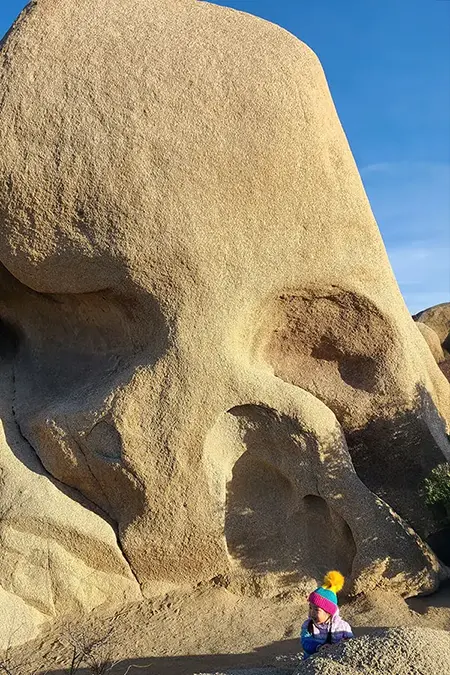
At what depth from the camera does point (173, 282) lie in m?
6.14

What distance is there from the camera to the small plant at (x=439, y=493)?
598cm

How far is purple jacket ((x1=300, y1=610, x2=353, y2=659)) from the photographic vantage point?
4316mm

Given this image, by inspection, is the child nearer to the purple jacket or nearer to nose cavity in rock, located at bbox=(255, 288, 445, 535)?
the purple jacket

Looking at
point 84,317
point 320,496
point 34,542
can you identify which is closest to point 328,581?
point 320,496

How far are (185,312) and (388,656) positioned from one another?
3.38 m

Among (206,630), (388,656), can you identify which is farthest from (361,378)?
(388,656)

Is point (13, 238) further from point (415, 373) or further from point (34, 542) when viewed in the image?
point (415, 373)

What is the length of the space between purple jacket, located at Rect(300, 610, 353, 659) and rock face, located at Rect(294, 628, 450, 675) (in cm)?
42

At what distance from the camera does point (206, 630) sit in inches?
228

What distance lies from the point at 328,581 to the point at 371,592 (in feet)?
6.15

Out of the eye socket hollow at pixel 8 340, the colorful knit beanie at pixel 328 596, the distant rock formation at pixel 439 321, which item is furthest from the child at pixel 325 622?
the distant rock formation at pixel 439 321

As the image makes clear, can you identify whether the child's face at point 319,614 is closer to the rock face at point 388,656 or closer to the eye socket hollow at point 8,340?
the rock face at point 388,656

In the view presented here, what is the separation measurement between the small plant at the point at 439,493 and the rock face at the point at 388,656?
2.15 metres

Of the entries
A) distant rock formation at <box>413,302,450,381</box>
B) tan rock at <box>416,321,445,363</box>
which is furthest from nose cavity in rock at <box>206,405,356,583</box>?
distant rock formation at <box>413,302,450,381</box>
